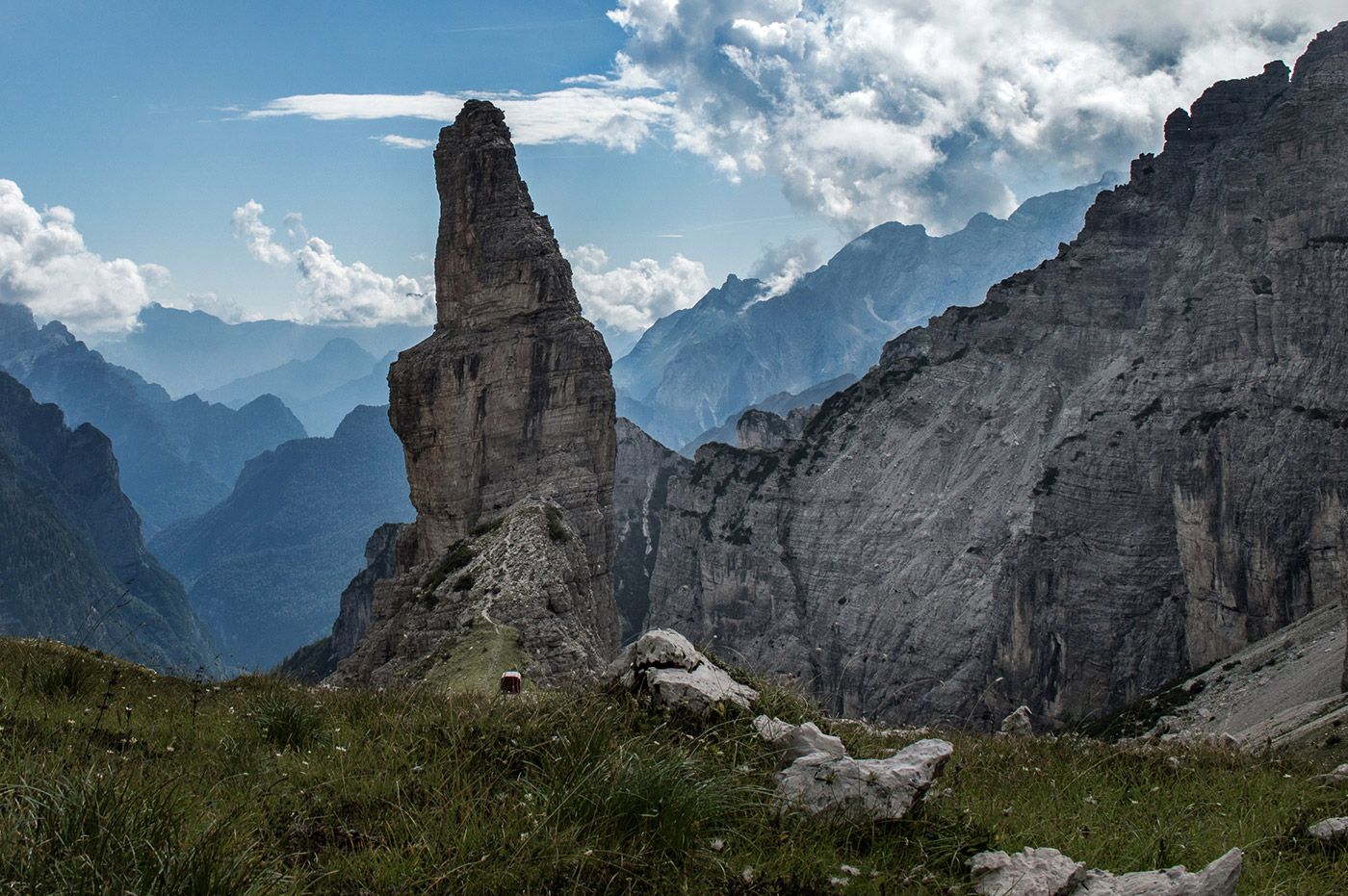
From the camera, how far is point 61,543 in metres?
Result: 158

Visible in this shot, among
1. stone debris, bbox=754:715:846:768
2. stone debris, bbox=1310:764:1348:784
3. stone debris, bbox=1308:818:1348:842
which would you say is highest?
stone debris, bbox=754:715:846:768

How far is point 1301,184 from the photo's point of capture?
67.4m

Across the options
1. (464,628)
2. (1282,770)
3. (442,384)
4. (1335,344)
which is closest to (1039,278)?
(1335,344)

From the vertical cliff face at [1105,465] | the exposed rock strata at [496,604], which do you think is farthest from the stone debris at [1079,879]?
the vertical cliff face at [1105,465]

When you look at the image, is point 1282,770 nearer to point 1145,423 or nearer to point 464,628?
point 464,628

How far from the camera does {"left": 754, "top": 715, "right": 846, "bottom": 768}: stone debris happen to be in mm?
5855

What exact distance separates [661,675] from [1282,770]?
5806 mm

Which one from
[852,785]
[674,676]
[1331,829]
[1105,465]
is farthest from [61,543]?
[1331,829]

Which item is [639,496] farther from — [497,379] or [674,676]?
[674,676]

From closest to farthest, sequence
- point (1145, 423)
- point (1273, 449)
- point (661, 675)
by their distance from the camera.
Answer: point (661, 675) < point (1273, 449) < point (1145, 423)

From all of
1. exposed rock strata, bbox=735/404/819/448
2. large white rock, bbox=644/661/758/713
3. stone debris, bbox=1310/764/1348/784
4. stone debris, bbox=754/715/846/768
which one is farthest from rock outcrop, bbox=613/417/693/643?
stone debris, bbox=754/715/846/768

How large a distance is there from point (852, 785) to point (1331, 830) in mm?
3274

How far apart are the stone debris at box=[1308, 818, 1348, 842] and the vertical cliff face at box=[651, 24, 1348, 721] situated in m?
48.1

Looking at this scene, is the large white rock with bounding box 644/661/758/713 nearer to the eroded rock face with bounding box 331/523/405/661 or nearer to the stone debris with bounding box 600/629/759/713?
the stone debris with bounding box 600/629/759/713
